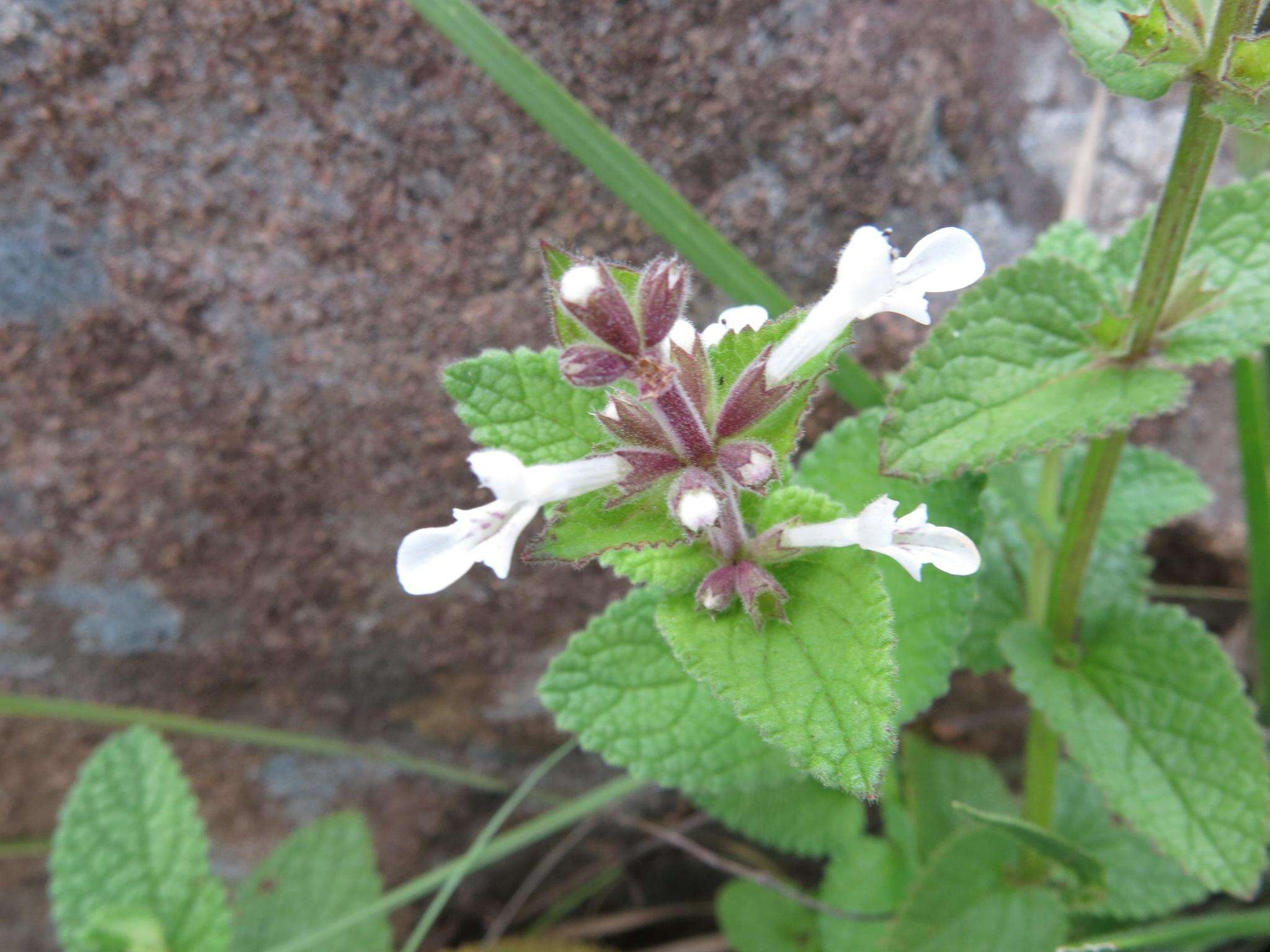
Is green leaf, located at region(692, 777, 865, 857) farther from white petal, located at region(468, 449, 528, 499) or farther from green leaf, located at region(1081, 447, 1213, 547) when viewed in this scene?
white petal, located at region(468, 449, 528, 499)

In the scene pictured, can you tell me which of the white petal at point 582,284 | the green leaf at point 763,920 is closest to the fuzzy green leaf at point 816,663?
the white petal at point 582,284

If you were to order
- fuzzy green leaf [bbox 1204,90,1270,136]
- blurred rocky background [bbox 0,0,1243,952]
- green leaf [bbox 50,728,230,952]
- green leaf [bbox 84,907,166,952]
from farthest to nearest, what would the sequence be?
green leaf [bbox 50,728,230,952], green leaf [bbox 84,907,166,952], blurred rocky background [bbox 0,0,1243,952], fuzzy green leaf [bbox 1204,90,1270,136]

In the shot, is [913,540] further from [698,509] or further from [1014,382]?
[1014,382]

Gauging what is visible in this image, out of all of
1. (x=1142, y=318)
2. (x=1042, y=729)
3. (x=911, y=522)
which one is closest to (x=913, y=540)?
(x=911, y=522)

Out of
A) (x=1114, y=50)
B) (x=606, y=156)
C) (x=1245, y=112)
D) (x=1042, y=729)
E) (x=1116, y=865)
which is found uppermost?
(x=606, y=156)

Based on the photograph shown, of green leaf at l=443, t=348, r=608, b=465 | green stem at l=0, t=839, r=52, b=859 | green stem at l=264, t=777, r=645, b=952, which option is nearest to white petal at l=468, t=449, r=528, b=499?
green leaf at l=443, t=348, r=608, b=465

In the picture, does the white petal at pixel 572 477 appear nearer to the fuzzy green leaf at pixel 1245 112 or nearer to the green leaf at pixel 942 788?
the fuzzy green leaf at pixel 1245 112
